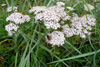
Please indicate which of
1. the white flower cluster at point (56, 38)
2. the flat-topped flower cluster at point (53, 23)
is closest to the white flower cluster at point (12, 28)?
the flat-topped flower cluster at point (53, 23)

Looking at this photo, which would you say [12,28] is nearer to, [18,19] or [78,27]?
[18,19]

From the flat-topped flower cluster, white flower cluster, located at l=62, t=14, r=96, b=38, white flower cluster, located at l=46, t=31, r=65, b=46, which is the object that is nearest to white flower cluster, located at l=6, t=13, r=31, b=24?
the flat-topped flower cluster

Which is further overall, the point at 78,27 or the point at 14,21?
the point at 78,27

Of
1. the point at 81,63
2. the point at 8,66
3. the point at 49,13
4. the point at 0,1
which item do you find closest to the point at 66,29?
the point at 49,13

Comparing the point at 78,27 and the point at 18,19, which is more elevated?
the point at 18,19

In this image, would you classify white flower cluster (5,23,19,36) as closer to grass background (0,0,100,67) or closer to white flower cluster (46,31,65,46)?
grass background (0,0,100,67)

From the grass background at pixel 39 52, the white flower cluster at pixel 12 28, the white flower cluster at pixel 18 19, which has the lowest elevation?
the grass background at pixel 39 52

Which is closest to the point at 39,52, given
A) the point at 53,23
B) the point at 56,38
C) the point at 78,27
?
the point at 56,38

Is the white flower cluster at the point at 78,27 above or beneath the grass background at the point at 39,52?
above

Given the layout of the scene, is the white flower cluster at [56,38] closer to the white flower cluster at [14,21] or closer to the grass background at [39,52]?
the grass background at [39,52]

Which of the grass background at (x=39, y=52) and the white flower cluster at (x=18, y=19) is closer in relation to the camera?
the grass background at (x=39, y=52)

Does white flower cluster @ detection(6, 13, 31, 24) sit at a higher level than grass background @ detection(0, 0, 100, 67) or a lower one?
higher

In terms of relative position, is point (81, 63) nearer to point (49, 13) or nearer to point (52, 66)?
point (52, 66)
